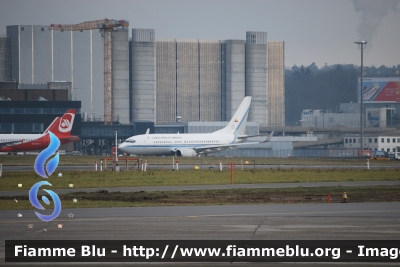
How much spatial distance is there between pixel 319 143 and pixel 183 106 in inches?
1206

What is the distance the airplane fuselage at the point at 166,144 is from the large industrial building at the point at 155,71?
45827 millimetres

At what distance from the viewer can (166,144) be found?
95.9m

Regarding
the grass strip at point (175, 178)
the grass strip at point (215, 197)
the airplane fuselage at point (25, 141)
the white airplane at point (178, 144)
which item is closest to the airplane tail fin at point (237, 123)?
the white airplane at point (178, 144)

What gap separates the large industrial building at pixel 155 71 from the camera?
138500 millimetres

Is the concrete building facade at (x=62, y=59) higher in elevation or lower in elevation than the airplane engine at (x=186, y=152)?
higher

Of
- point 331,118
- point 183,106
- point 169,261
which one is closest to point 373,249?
point 169,261

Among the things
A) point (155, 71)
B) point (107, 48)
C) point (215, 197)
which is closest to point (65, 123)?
point (107, 48)

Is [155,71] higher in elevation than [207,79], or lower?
higher

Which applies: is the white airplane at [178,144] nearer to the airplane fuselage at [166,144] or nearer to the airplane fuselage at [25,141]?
the airplane fuselage at [166,144]

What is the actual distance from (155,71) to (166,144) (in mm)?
56899

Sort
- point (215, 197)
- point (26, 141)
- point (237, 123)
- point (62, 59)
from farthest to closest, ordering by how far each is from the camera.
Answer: point (62, 59)
point (237, 123)
point (26, 141)
point (215, 197)

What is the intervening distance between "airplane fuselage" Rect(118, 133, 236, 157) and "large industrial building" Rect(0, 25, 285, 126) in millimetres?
45827

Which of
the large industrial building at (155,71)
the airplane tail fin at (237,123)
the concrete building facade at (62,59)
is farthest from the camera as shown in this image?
the large industrial building at (155,71)

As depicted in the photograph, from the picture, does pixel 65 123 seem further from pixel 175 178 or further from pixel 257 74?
pixel 257 74
